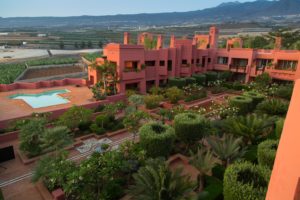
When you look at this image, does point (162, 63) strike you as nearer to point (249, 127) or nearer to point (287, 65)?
point (287, 65)

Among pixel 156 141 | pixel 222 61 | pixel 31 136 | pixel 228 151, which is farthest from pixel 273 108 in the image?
pixel 222 61

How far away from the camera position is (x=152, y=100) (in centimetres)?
2369

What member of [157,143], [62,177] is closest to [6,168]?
[62,177]

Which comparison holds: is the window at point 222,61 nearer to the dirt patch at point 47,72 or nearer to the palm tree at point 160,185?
the palm tree at point 160,185

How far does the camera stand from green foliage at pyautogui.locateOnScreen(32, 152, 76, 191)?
9.85 metres

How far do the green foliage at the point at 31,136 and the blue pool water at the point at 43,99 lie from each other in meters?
11.2

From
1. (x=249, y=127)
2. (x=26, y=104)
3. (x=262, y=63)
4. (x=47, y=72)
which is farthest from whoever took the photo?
(x=47, y=72)

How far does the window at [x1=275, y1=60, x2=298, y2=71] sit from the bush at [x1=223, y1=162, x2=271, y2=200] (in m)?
29.3

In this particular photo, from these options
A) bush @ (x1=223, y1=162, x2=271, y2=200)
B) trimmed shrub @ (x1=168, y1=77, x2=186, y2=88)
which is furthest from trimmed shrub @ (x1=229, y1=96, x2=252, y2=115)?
bush @ (x1=223, y1=162, x2=271, y2=200)

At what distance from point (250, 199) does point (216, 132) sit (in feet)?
27.7

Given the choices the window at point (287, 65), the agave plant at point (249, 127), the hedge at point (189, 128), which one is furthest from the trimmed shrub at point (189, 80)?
the hedge at point (189, 128)

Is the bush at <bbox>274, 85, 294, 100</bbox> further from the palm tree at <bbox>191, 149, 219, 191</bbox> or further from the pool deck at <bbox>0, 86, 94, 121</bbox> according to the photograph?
the pool deck at <bbox>0, 86, 94, 121</bbox>

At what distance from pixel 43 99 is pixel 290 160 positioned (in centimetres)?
2901

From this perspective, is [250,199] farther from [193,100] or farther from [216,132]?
[193,100]
